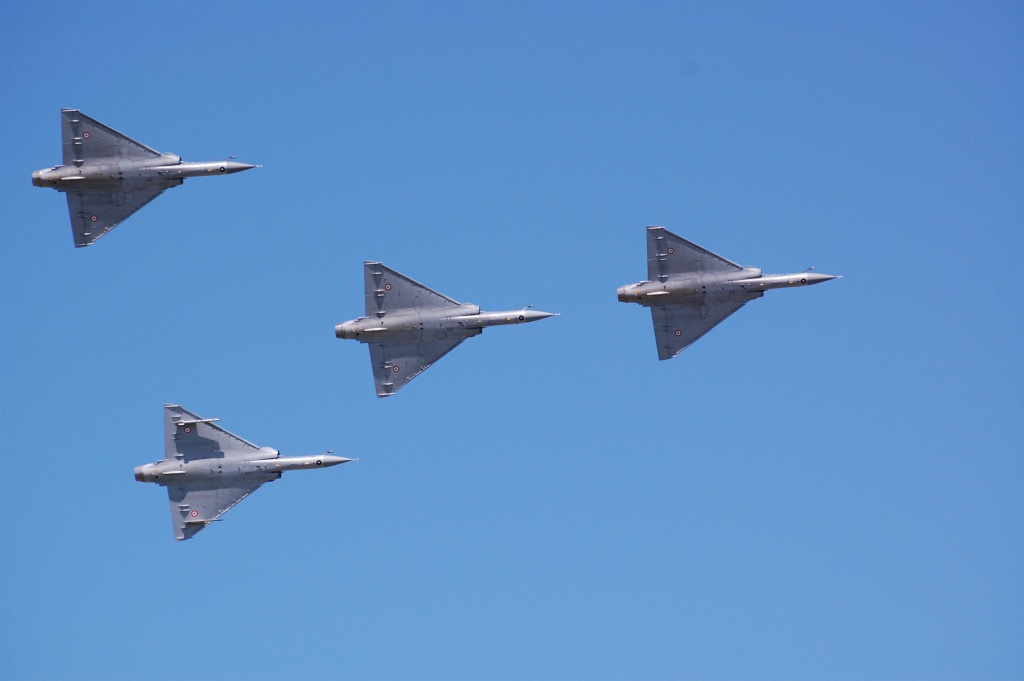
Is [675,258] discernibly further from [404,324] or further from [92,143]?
[92,143]

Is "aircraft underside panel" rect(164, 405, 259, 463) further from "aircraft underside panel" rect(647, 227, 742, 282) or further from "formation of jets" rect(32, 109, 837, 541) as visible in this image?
"aircraft underside panel" rect(647, 227, 742, 282)

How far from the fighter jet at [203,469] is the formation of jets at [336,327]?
Answer: 71 millimetres

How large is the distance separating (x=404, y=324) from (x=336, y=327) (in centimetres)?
489

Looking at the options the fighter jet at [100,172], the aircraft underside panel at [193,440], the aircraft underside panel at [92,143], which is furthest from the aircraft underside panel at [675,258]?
the aircraft underside panel at [92,143]

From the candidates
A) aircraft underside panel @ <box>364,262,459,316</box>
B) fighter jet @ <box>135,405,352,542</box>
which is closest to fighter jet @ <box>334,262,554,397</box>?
aircraft underside panel @ <box>364,262,459,316</box>

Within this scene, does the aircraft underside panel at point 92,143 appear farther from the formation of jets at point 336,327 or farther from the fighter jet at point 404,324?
the fighter jet at point 404,324

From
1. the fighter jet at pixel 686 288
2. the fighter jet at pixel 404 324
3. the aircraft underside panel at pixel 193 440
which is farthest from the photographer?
the aircraft underside panel at pixel 193 440

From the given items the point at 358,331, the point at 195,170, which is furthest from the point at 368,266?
the point at 195,170

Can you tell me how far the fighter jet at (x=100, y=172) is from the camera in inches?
5408

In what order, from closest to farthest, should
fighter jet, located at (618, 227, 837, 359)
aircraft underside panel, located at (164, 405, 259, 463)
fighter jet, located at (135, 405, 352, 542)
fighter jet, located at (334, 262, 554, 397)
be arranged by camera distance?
fighter jet, located at (618, 227, 837, 359), fighter jet, located at (334, 262, 554, 397), fighter jet, located at (135, 405, 352, 542), aircraft underside panel, located at (164, 405, 259, 463)

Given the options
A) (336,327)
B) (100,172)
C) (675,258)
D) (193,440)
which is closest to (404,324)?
(336,327)

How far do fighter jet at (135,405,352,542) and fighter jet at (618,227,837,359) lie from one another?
2826 centimetres

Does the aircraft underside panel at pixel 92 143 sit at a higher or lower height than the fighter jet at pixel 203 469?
higher

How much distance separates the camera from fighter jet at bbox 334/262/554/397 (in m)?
137
